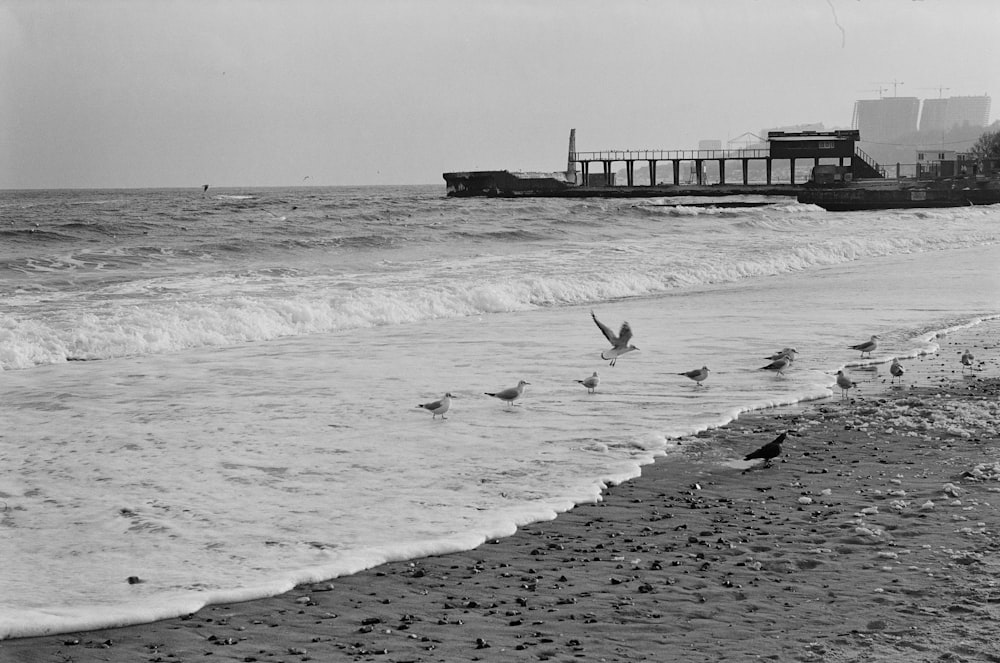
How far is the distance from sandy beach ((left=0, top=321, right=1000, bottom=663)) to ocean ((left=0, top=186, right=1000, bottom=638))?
10.5 inches

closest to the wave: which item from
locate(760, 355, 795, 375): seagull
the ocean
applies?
the ocean

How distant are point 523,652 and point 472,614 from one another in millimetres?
428

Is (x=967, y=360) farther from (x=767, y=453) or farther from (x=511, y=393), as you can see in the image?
(x=511, y=393)

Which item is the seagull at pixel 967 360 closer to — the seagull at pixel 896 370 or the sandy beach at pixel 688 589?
the seagull at pixel 896 370

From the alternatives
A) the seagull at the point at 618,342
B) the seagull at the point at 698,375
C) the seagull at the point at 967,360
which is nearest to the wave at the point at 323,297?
the seagull at the point at 618,342

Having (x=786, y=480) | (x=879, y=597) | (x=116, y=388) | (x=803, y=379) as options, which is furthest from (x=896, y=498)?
(x=116, y=388)

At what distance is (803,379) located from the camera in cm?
989

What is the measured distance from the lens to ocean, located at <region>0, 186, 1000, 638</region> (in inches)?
209

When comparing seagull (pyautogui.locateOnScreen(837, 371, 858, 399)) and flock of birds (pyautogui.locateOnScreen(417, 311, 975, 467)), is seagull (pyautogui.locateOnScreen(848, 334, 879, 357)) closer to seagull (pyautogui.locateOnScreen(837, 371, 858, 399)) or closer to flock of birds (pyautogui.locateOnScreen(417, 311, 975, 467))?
flock of birds (pyautogui.locateOnScreen(417, 311, 975, 467))

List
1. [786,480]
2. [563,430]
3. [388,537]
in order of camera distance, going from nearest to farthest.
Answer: [388,537], [786,480], [563,430]

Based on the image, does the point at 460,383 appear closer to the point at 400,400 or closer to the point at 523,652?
the point at 400,400

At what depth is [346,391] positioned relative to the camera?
9539 millimetres

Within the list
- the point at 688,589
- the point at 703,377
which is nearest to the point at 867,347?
the point at 703,377

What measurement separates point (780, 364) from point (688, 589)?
570 cm
